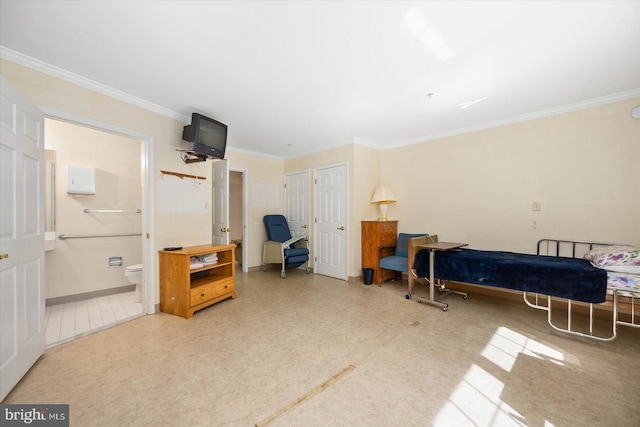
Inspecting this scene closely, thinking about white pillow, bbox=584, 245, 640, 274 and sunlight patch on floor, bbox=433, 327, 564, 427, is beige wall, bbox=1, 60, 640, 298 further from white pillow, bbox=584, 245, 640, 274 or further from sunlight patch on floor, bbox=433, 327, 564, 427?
sunlight patch on floor, bbox=433, 327, 564, 427

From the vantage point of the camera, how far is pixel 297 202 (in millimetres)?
5242

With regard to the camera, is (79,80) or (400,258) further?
(400,258)

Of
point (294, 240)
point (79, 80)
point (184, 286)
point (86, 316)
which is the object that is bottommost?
point (86, 316)

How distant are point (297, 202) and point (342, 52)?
11.3ft

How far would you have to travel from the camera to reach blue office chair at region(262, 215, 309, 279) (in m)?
4.65

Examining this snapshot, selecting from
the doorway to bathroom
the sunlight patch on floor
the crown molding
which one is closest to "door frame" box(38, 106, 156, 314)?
the doorway to bathroom

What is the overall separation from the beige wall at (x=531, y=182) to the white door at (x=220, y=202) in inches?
118

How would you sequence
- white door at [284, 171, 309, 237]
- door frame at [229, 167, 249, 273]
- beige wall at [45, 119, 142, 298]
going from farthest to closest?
1. white door at [284, 171, 309, 237]
2. door frame at [229, 167, 249, 273]
3. beige wall at [45, 119, 142, 298]

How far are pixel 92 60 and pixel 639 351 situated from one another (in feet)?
17.4

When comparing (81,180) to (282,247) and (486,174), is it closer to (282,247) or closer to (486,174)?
(282,247)

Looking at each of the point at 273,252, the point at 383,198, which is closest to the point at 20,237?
the point at 273,252

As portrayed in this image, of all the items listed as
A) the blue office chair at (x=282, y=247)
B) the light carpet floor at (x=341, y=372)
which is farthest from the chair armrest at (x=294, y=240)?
the light carpet floor at (x=341, y=372)

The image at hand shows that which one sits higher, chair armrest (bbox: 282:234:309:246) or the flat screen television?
the flat screen television

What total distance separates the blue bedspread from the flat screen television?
9.98 feet
